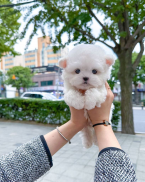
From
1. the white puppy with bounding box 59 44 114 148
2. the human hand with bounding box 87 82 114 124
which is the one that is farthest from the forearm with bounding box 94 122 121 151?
the white puppy with bounding box 59 44 114 148

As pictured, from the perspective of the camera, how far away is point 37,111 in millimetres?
8477

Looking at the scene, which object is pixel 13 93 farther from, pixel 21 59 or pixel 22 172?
pixel 22 172

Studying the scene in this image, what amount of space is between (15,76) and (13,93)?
876 centimetres

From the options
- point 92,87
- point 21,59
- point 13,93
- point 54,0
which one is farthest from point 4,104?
point 21,59

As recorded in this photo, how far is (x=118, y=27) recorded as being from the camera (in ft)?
20.4

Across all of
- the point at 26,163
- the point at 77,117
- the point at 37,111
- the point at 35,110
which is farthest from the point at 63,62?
the point at 35,110

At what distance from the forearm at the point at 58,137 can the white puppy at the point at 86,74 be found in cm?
22

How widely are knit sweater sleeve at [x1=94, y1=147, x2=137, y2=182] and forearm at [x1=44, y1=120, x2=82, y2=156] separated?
396 mm

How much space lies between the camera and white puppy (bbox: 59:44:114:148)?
1176 millimetres

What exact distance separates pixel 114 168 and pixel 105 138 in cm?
22

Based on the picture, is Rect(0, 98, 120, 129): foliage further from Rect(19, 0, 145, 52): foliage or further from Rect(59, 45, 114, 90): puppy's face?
Rect(59, 45, 114, 90): puppy's face

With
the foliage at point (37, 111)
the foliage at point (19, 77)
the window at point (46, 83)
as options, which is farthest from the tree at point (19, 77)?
the foliage at point (37, 111)

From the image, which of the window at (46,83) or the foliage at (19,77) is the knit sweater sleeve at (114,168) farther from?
the window at (46,83)

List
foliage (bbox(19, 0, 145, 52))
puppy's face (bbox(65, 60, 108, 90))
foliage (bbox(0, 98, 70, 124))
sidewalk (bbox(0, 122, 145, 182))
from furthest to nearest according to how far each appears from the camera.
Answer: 1. foliage (bbox(0, 98, 70, 124))
2. foliage (bbox(19, 0, 145, 52))
3. sidewalk (bbox(0, 122, 145, 182))
4. puppy's face (bbox(65, 60, 108, 90))
